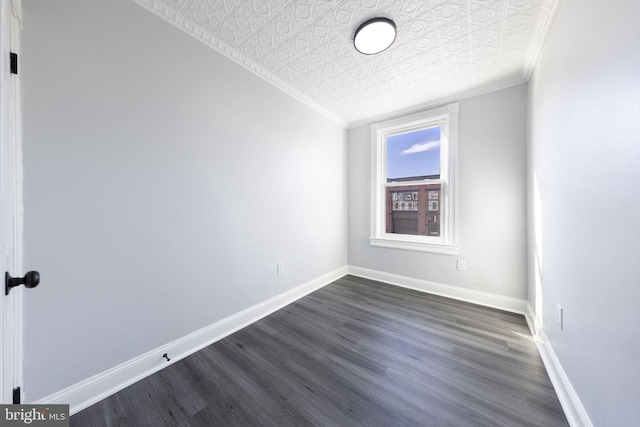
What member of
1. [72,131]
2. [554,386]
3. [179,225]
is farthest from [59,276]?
[554,386]

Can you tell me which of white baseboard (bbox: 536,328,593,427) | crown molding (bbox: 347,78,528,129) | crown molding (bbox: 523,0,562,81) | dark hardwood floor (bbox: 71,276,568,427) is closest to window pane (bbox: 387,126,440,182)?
crown molding (bbox: 347,78,528,129)

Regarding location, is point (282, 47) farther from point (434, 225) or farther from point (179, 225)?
point (434, 225)

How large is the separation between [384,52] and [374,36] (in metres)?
0.26

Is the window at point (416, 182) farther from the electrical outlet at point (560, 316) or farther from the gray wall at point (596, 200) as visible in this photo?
the electrical outlet at point (560, 316)

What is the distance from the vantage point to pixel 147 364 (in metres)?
1.45

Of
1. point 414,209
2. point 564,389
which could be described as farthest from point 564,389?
point 414,209

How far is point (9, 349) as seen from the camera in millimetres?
799

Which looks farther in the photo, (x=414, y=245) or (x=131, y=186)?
(x=414, y=245)

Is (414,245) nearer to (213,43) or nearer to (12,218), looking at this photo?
(213,43)

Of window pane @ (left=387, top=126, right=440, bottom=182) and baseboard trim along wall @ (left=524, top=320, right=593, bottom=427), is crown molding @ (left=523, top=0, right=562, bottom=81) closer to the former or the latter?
window pane @ (left=387, top=126, right=440, bottom=182)

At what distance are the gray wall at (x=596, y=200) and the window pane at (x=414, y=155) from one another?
131cm

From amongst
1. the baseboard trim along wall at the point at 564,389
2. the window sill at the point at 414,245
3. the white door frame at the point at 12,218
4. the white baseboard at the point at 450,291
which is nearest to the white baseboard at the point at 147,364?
the white door frame at the point at 12,218

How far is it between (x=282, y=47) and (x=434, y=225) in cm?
268

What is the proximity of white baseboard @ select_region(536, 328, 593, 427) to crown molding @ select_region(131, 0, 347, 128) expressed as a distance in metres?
3.20
